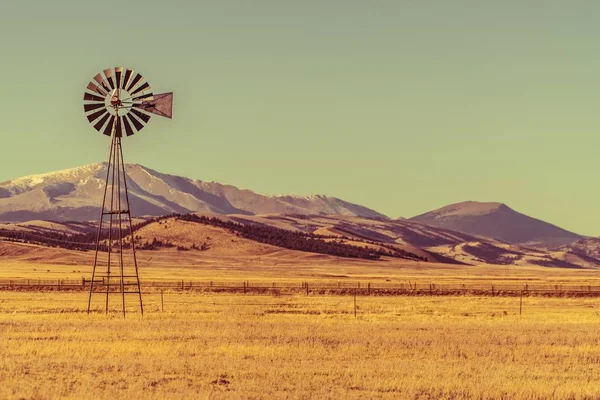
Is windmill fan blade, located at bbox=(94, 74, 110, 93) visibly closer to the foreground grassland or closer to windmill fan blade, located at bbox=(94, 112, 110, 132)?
windmill fan blade, located at bbox=(94, 112, 110, 132)

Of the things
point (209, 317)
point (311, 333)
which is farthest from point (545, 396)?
point (209, 317)

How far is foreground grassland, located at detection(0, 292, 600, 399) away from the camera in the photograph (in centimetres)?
2992

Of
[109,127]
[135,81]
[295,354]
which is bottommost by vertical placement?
[295,354]

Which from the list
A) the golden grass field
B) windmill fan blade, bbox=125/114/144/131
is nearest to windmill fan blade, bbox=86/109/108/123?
windmill fan blade, bbox=125/114/144/131

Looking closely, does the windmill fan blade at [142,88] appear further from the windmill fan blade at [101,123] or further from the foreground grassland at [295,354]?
the foreground grassland at [295,354]

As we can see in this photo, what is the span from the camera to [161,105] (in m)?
59.7

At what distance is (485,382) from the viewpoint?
103 feet

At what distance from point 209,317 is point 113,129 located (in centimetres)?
1291

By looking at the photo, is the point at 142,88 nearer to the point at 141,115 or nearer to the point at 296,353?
the point at 141,115

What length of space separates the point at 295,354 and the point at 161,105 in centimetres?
2567

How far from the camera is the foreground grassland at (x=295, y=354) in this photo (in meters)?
29.9

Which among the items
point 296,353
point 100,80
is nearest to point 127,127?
point 100,80

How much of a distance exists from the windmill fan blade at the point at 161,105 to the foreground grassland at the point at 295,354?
38.8 ft

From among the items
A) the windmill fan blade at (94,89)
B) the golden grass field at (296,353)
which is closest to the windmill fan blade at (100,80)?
the windmill fan blade at (94,89)
